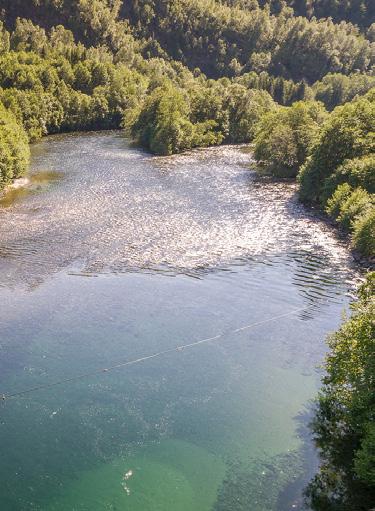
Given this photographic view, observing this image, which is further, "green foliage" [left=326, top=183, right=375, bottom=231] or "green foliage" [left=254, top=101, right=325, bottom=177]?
"green foliage" [left=254, top=101, right=325, bottom=177]

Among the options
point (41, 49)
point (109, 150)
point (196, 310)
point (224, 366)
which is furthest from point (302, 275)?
point (41, 49)

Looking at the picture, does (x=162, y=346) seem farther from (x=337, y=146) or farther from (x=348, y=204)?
(x=337, y=146)

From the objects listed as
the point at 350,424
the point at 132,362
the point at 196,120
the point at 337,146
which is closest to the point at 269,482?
the point at 350,424

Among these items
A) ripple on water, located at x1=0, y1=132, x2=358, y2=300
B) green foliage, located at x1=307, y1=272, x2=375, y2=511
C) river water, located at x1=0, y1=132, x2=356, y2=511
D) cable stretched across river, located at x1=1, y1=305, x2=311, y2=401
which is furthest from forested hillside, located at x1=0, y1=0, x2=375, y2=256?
green foliage, located at x1=307, y1=272, x2=375, y2=511

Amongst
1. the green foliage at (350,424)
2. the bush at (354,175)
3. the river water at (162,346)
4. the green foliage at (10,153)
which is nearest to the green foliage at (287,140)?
the river water at (162,346)

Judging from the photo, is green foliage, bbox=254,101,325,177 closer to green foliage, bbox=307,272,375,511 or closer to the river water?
the river water

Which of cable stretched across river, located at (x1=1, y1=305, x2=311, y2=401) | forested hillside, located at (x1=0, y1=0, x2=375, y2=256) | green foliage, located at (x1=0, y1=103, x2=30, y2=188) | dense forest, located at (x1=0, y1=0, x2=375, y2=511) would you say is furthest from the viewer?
green foliage, located at (x1=0, y1=103, x2=30, y2=188)

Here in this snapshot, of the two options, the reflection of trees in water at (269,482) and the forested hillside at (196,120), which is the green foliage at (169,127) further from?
the reflection of trees in water at (269,482)
